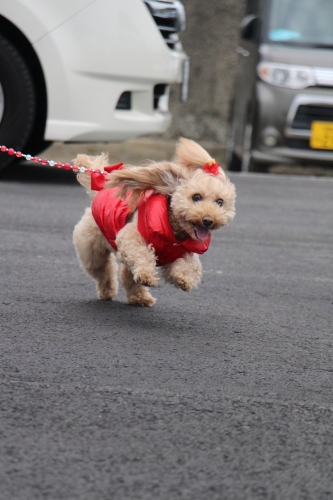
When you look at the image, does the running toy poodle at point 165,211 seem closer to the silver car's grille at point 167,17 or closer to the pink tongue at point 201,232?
the pink tongue at point 201,232

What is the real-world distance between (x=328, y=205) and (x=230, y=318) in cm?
354

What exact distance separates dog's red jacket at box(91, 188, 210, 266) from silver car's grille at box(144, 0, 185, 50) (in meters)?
3.39

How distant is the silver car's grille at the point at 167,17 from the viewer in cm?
689

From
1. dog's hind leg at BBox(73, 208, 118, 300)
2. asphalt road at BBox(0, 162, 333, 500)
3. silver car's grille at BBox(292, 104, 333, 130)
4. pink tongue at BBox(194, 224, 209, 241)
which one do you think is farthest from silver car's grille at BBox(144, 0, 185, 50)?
pink tongue at BBox(194, 224, 209, 241)

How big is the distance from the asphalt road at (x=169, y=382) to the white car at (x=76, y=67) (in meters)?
1.48

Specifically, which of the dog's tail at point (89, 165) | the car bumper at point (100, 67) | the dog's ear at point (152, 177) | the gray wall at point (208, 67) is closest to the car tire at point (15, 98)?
the car bumper at point (100, 67)

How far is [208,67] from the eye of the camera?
11.3 meters

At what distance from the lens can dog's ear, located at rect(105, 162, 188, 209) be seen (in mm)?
3633

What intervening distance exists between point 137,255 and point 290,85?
5.06 m

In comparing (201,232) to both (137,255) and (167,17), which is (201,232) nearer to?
(137,255)

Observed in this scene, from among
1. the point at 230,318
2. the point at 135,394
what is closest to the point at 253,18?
the point at 230,318

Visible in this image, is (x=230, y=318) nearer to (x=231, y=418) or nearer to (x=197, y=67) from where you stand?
(x=231, y=418)

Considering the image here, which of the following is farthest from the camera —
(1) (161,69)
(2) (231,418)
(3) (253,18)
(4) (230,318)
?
(3) (253,18)

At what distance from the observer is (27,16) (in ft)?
21.0
